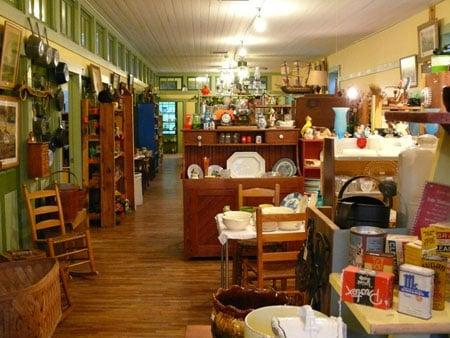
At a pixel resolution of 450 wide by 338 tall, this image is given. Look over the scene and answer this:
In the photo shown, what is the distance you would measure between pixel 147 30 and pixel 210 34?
4.06 feet

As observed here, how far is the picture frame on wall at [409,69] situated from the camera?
25.0 ft

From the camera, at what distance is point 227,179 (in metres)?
5.66

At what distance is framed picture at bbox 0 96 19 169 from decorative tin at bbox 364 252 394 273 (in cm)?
345

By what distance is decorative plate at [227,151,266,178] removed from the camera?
609 cm

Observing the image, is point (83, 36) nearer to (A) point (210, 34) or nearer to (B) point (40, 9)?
(B) point (40, 9)

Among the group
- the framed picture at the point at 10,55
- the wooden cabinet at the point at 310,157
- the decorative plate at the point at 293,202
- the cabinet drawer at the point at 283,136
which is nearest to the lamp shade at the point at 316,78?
the wooden cabinet at the point at 310,157

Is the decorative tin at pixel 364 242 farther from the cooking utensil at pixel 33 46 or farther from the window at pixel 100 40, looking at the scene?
the window at pixel 100 40

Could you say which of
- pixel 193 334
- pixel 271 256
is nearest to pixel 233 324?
pixel 193 334

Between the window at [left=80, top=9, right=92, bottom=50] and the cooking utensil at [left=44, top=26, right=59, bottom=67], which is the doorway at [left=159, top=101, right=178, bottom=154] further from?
the cooking utensil at [left=44, top=26, right=59, bottom=67]

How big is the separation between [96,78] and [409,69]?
4.79 meters

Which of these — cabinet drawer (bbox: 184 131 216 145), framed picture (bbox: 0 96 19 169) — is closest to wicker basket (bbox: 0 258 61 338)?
framed picture (bbox: 0 96 19 169)

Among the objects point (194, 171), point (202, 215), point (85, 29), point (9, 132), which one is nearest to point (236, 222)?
point (202, 215)

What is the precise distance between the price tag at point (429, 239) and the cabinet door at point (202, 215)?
14.0 ft

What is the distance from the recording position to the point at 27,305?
8.55ft
